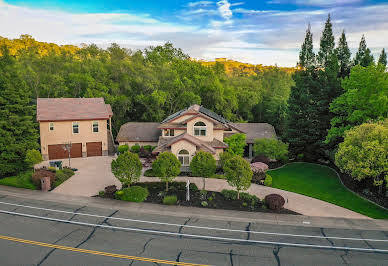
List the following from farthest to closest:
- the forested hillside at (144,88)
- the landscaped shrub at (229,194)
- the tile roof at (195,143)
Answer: the forested hillside at (144,88), the tile roof at (195,143), the landscaped shrub at (229,194)

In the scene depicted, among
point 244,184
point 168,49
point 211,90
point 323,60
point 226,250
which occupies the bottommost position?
point 226,250

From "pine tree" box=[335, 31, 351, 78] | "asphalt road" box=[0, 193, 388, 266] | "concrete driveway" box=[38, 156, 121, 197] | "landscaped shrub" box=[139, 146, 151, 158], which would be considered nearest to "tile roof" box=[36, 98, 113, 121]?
"concrete driveway" box=[38, 156, 121, 197]

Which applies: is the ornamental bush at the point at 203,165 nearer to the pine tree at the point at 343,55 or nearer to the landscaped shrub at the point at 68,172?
the landscaped shrub at the point at 68,172

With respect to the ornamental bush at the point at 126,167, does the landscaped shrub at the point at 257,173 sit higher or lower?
lower

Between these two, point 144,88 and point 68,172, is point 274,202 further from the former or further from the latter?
point 144,88

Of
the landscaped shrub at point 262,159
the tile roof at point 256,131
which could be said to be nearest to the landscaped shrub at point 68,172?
the tile roof at point 256,131

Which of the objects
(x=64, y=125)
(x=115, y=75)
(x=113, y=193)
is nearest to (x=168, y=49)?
(x=115, y=75)

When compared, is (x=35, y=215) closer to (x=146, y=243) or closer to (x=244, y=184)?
(x=146, y=243)
